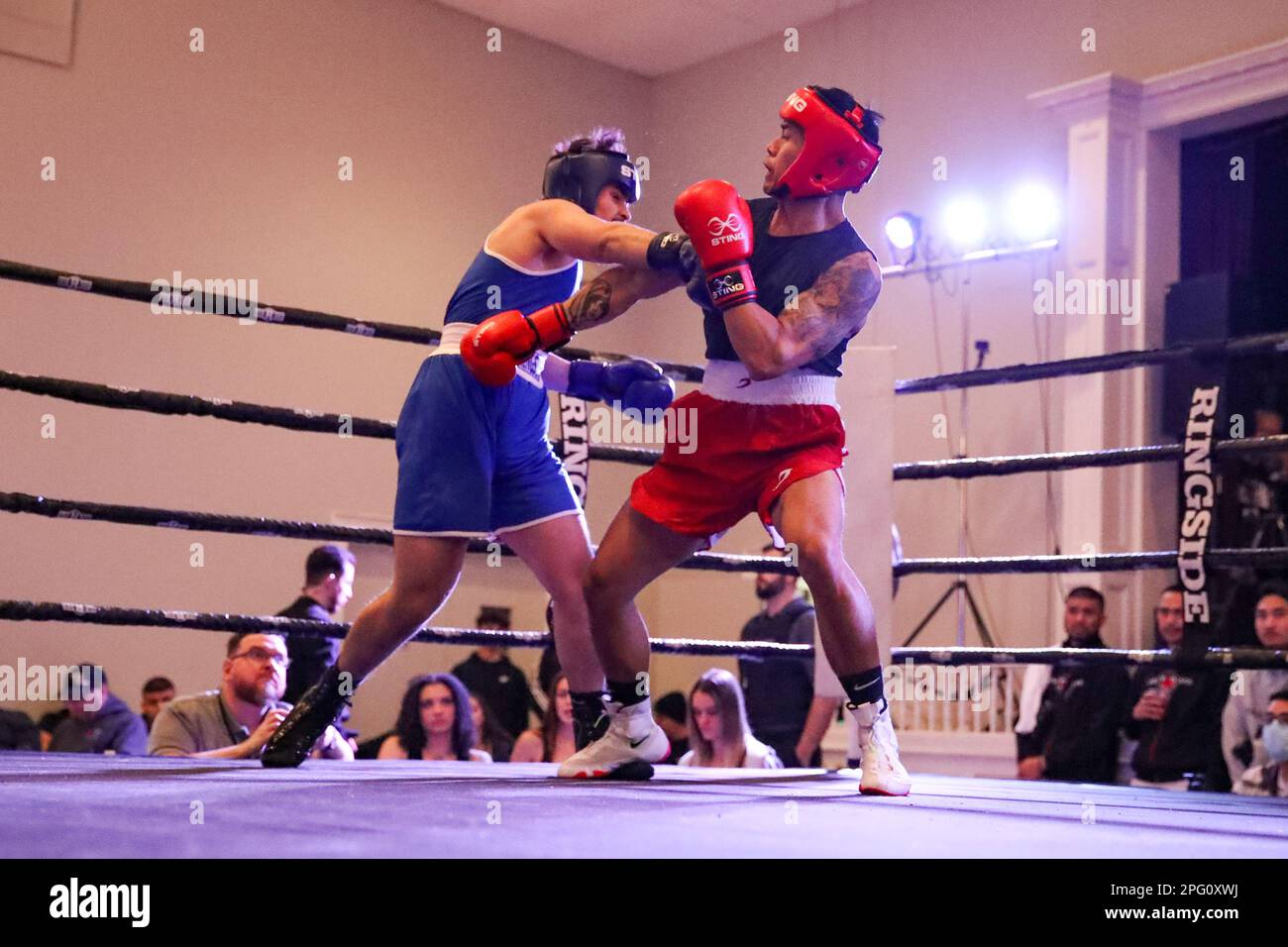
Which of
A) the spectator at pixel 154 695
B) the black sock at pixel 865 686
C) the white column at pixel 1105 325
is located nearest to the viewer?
the black sock at pixel 865 686

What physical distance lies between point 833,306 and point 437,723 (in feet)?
7.99

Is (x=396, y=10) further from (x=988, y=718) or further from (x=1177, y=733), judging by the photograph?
(x=1177, y=733)

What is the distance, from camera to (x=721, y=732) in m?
3.90

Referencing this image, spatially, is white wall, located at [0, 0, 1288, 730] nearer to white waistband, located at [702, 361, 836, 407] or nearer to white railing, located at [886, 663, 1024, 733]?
white railing, located at [886, 663, 1024, 733]

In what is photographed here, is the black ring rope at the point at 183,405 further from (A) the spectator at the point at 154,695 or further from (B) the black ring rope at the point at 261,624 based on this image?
(A) the spectator at the point at 154,695

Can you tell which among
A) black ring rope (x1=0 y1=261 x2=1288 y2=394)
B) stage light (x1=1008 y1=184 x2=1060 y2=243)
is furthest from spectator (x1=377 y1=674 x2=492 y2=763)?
stage light (x1=1008 y1=184 x2=1060 y2=243)

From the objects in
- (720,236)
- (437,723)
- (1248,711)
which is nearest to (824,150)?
(720,236)

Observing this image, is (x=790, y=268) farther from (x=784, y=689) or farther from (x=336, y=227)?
(x=336, y=227)

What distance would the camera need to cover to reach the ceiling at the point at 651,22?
8508 millimetres

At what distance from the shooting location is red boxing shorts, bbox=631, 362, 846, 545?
8.25ft

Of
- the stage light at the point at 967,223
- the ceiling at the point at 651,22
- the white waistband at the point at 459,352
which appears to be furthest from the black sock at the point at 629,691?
the ceiling at the point at 651,22

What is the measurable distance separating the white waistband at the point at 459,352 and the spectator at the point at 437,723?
6.28ft

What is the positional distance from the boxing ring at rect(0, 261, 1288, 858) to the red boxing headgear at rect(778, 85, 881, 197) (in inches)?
34.5

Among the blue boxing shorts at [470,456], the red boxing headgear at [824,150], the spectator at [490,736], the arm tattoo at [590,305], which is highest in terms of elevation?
the red boxing headgear at [824,150]
